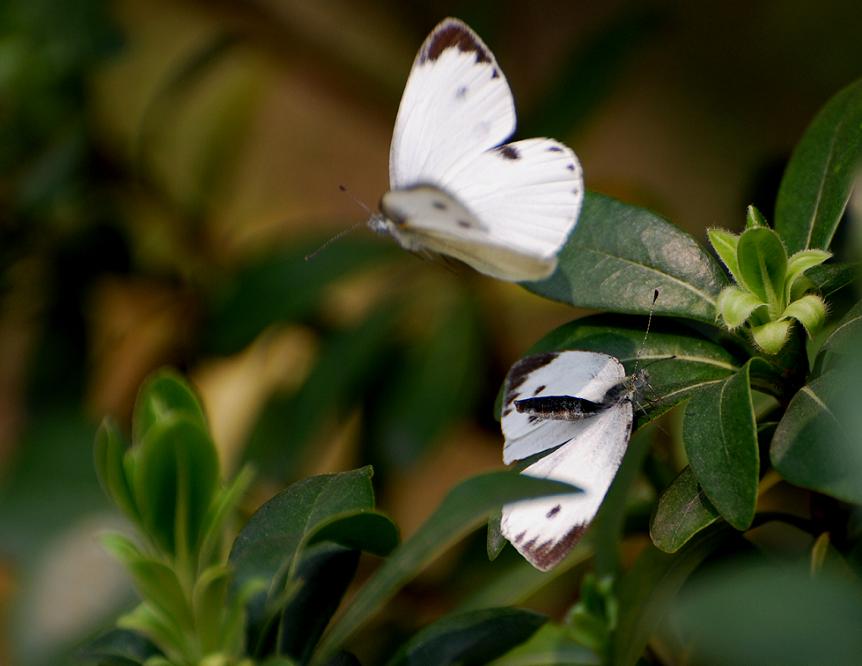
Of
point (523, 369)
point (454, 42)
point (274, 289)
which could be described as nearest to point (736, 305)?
point (523, 369)

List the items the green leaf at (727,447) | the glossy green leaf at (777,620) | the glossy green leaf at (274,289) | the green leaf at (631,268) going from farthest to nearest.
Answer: the glossy green leaf at (274,289) < the green leaf at (631,268) < the green leaf at (727,447) < the glossy green leaf at (777,620)

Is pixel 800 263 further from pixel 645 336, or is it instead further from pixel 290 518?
pixel 290 518

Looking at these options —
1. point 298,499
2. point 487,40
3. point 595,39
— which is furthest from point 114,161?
point 298,499

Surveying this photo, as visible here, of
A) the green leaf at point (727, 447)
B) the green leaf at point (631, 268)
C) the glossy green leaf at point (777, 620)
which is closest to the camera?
the glossy green leaf at point (777, 620)

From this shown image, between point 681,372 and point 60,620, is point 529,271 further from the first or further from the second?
point 60,620

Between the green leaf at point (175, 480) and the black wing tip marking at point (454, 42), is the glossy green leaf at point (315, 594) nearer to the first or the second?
the green leaf at point (175, 480)

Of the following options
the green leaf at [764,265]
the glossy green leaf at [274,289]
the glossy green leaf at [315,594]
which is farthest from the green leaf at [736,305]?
the glossy green leaf at [274,289]

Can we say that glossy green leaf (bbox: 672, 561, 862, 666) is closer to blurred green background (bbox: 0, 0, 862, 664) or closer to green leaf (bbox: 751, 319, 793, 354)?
green leaf (bbox: 751, 319, 793, 354)
